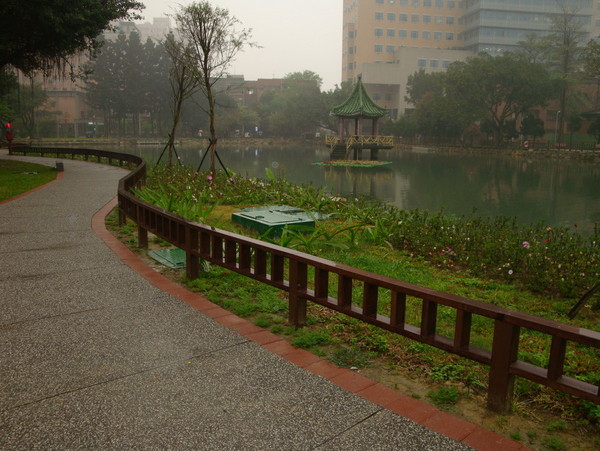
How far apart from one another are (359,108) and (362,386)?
142 feet

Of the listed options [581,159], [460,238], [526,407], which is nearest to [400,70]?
[581,159]

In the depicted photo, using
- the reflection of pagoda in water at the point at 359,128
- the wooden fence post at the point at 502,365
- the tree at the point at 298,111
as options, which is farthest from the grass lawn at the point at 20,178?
the tree at the point at 298,111

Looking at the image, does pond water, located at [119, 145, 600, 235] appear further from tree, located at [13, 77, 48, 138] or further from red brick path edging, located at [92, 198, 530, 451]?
tree, located at [13, 77, 48, 138]

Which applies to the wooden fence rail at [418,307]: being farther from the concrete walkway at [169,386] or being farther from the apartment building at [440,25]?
the apartment building at [440,25]

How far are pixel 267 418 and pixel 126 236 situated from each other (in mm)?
6141

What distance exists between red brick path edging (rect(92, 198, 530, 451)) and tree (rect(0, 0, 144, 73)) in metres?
15.4

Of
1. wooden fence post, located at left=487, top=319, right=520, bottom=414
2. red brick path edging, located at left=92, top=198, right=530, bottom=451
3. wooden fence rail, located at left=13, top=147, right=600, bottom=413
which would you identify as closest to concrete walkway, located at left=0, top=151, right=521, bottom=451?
red brick path edging, located at left=92, top=198, right=530, bottom=451

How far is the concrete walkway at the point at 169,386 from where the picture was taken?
2.87 metres

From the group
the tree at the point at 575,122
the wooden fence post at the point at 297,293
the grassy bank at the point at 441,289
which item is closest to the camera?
the grassy bank at the point at 441,289

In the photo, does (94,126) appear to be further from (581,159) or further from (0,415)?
(0,415)

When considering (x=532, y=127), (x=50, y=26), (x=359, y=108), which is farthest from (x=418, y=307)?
(x=532, y=127)

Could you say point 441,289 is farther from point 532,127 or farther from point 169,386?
point 532,127

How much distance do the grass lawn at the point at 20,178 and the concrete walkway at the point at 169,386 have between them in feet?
31.0

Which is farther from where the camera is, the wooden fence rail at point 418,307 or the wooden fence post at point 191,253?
the wooden fence post at point 191,253
